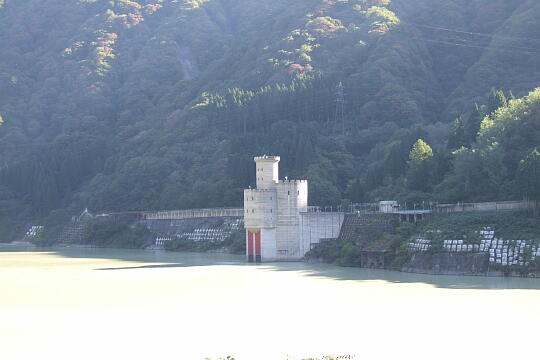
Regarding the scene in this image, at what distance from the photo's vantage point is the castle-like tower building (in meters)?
64.4

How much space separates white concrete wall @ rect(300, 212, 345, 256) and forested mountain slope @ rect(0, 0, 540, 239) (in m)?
5.42

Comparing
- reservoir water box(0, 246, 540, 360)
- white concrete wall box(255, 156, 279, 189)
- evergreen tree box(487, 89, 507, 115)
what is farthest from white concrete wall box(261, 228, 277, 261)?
evergreen tree box(487, 89, 507, 115)

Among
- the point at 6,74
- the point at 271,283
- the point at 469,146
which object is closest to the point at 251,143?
the point at 469,146

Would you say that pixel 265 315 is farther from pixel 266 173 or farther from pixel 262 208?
pixel 266 173

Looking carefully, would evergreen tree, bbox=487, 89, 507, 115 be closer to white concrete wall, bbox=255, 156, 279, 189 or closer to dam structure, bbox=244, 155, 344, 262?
dam structure, bbox=244, 155, 344, 262

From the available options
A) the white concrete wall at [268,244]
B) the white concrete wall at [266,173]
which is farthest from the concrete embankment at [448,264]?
the white concrete wall at [266,173]

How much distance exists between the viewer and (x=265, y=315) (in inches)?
1523

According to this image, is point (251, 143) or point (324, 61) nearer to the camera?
point (251, 143)

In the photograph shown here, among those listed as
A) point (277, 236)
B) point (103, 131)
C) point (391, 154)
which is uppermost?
point (103, 131)

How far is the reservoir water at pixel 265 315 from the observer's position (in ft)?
104

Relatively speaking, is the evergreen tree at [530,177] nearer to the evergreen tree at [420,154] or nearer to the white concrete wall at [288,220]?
the evergreen tree at [420,154]

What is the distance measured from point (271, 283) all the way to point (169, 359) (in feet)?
64.7

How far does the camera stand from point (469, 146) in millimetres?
72188

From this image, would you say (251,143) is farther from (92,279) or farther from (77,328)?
(77,328)
